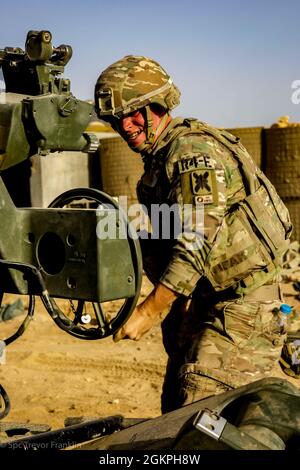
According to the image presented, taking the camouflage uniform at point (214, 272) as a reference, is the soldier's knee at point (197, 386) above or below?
below

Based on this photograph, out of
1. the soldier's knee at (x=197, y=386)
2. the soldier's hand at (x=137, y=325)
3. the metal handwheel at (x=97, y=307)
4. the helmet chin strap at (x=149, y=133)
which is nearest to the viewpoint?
the metal handwheel at (x=97, y=307)

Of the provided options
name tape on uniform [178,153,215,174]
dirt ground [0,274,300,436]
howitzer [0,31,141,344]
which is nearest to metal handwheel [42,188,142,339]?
howitzer [0,31,141,344]

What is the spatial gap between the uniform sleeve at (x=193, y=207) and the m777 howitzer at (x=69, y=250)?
0.67 meters

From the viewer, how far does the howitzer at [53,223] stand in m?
2.35

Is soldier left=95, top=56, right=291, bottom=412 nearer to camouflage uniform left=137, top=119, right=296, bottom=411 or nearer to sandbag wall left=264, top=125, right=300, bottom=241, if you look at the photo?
camouflage uniform left=137, top=119, right=296, bottom=411

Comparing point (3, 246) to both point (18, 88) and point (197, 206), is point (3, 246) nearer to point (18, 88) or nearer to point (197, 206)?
point (18, 88)

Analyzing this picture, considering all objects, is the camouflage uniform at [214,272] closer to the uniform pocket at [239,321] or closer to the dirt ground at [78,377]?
the uniform pocket at [239,321]

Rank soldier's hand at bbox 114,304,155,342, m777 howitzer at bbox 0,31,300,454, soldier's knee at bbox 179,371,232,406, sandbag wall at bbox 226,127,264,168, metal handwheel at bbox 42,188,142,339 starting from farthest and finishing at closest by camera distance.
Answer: sandbag wall at bbox 226,127,264,168, soldier's knee at bbox 179,371,232,406, soldier's hand at bbox 114,304,155,342, metal handwheel at bbox 42,188,142,339, m777 howitzer at bbox 0,31,300,454

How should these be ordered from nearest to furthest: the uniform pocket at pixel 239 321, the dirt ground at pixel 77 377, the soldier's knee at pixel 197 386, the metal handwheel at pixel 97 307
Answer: the metal handwheel at pixel 97 307
the soldier's knee at pixel 197 386
the uniform pocket at pixel 239 321
the dirt ground at pixel 77 377

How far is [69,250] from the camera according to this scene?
2.38m

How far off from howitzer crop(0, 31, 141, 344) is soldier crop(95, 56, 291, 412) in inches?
28.8

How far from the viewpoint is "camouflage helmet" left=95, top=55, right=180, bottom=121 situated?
3594mm

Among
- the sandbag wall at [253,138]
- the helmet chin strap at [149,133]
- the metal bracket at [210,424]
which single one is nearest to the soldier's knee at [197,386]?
the helmet chin strap at [149,133]

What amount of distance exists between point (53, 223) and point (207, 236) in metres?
1.03
